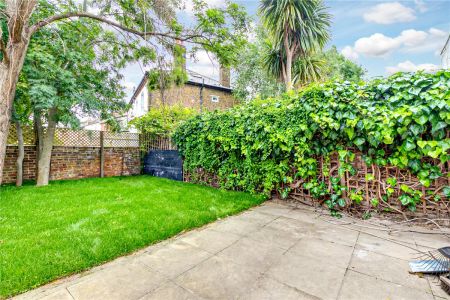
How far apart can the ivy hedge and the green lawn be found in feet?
3.04

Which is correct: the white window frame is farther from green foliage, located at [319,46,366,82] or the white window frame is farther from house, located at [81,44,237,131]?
green foliage, located at [319,46,366,82]

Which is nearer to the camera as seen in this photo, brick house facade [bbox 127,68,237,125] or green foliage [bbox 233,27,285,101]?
brick house facade [bbox 127,68,237,125]

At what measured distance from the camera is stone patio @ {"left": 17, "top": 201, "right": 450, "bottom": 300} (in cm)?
173

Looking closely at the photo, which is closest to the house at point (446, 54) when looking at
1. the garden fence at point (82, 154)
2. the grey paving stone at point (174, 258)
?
the grey paving stone at point (174, 258)

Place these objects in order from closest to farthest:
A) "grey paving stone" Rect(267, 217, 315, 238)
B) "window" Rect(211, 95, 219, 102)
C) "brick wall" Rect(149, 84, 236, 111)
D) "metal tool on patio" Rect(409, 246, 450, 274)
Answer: "metal tool on patio" Rect(409, 246, 450, 274), "grey paving stone" Rect(267, 217, 315, 238), "brick wall" Rect(149, 84, 236, 111), "window" Rect(211, 95, 219, 102)

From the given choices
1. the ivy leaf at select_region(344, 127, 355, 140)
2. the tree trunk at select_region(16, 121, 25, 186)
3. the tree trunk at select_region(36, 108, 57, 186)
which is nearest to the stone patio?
the ivy leaf at select_region(344, 127, 355, 140)

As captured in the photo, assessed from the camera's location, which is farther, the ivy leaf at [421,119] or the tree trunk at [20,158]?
the tree trunk at [20,158]

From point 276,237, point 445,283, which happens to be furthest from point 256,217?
point 445,283

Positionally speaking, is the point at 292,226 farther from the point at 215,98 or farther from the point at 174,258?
the point at 215,98

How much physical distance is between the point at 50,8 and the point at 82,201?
16.6ft

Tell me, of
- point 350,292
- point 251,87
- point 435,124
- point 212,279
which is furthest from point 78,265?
point 251,87

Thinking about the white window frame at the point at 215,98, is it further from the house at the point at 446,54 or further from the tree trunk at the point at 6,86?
the tree trunk at the point at 6,86

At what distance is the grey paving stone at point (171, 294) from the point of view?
1.67 metres

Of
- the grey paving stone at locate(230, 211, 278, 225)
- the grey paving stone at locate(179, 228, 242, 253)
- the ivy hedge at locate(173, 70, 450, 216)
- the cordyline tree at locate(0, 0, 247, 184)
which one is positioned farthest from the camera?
the cordyline tree at locate(0, 0, 247, 184)
